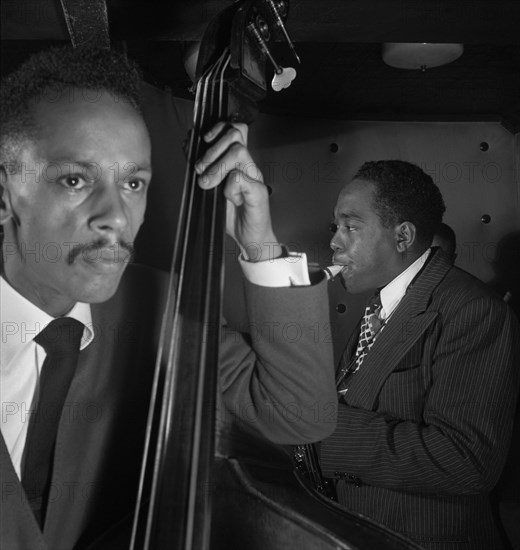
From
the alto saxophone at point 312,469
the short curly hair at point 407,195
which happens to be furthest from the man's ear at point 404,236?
the alto saxophone at point 312,469

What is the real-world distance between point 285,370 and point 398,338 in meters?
0.40

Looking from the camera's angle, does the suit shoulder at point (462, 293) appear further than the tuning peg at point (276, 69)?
Yes

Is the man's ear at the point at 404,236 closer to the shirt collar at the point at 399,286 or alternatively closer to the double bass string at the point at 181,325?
the shirt collar at the point at 399,286

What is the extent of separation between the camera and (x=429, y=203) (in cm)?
114

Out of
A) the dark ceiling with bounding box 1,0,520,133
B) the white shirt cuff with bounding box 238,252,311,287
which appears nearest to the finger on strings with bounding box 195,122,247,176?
the white shirt cuff with bounding box 238,252,311,287

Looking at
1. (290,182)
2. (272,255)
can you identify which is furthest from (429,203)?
(272,255)

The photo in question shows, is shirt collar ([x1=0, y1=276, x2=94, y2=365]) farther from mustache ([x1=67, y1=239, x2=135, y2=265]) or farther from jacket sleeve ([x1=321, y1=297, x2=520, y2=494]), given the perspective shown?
jacket sleeve ([x1=321, y1=297, x2=520, y2=494])

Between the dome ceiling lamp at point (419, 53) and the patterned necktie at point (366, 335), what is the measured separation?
41cm

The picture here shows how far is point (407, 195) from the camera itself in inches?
44.9

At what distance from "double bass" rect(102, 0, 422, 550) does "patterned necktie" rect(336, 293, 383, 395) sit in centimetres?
48

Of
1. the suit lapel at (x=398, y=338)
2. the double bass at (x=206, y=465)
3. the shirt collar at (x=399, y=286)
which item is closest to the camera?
the double bass at (x=206, y=465)

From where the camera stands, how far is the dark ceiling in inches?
36.2

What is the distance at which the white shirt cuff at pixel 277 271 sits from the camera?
2.19 feet

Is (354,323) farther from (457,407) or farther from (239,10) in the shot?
(239,10)
